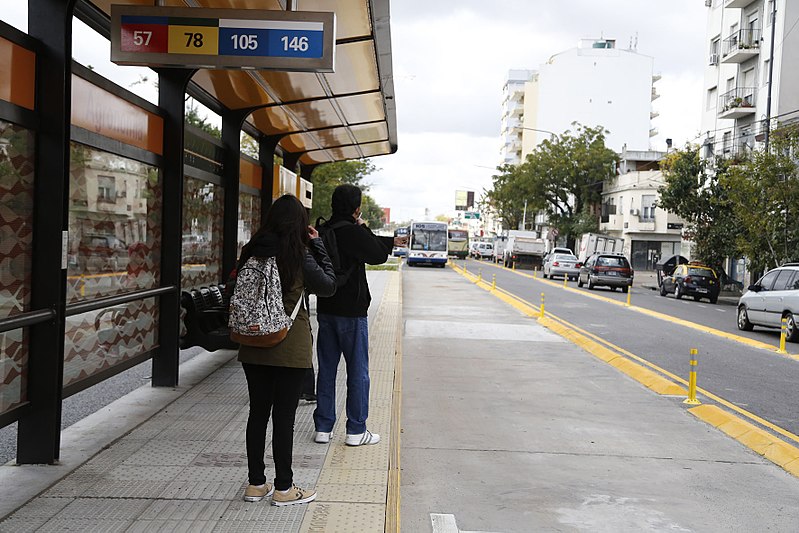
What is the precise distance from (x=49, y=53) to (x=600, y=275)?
33.7 m

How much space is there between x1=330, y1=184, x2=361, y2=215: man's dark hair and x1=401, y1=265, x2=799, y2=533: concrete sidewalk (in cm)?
210

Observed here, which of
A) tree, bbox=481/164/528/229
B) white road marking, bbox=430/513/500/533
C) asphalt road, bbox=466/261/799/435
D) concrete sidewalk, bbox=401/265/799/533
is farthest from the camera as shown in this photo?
tree, bbox=481/164/528/229

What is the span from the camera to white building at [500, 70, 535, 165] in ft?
A: 376

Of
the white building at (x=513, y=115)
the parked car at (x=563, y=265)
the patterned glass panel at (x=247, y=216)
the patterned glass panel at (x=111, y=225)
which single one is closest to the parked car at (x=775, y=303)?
the patterned glass panel at (x=247, y=216)

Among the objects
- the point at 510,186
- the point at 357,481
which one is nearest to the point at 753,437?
the point at 357,481

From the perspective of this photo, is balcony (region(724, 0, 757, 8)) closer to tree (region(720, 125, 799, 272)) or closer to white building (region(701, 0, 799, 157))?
white building (region(701, 0, 799, 157))

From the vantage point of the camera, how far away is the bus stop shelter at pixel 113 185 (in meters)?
5.52

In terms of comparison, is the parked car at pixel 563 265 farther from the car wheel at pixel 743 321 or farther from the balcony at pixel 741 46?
the car wheel at pixel 743 321

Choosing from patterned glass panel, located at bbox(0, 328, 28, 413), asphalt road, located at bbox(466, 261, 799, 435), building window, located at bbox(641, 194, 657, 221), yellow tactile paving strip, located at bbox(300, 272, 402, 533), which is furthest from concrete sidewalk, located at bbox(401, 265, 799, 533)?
building window, located at bbox(641, 194, 657, 221)

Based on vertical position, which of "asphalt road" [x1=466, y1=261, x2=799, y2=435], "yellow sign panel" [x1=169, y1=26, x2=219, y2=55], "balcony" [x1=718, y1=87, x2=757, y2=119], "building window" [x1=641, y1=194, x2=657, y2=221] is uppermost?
"balcony" [x1=718, y1=87, x2=757, y2=119]

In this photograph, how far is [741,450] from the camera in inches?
311

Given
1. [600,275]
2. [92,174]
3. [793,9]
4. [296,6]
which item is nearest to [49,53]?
[92,174]

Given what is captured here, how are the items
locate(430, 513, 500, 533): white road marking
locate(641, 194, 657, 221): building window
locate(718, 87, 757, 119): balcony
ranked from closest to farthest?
1. locate(430, 513, 500, 533): white road marking
2. locate(718, 87, 757, 119): balcony
3. locate(641, 194, 657, 221): building window

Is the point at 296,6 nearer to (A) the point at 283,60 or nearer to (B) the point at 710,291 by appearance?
(A) the point at 283,60
